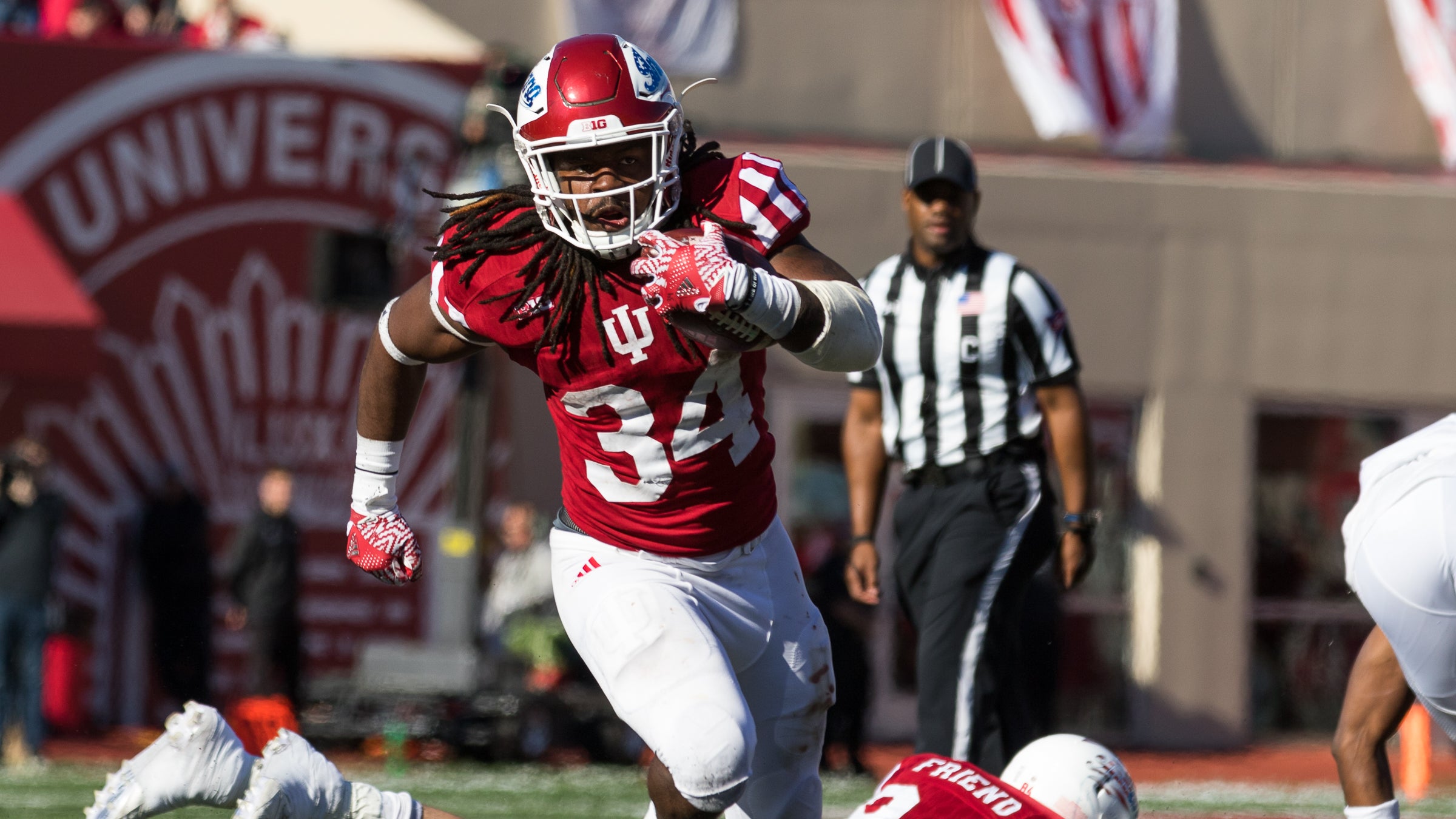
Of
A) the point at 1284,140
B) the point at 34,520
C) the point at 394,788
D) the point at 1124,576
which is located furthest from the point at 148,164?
the point at 1284,140

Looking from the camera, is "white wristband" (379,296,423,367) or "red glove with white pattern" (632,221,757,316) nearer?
"red glove with white pattern" (632,221,757,316)

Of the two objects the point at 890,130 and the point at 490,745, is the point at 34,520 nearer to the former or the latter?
the point at 490,745

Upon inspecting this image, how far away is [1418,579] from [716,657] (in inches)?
55.3

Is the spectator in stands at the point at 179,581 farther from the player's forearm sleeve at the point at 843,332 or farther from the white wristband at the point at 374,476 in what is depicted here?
the player's forearm sleeve at the point at 843,332

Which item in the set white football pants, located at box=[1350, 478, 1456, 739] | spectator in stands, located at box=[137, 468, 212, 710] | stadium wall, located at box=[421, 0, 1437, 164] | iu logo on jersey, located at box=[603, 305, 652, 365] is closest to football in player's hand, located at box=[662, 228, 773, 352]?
iu logo on jersey, located at box=[603, 305, 652, 365]

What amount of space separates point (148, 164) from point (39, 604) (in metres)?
4.34

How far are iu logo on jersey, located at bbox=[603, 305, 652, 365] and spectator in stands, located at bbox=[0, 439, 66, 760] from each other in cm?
739

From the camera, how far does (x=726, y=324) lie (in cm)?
364

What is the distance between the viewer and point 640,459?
4.25m

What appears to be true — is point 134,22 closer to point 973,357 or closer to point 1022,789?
point 973,357

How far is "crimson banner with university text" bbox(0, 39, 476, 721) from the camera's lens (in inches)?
536

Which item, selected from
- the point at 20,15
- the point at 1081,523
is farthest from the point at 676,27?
the point at 1081,523

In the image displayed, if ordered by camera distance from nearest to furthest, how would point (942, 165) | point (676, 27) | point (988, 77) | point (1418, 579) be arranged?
point (1418, 579)
point (942, 165)
point (676, 27)
point (988, 77)

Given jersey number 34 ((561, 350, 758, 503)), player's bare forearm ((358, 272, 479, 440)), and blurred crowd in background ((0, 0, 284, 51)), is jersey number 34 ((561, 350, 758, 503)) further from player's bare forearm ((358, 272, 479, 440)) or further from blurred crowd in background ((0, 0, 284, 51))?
blurred crowd in background ((0, 0, 284, 51))
